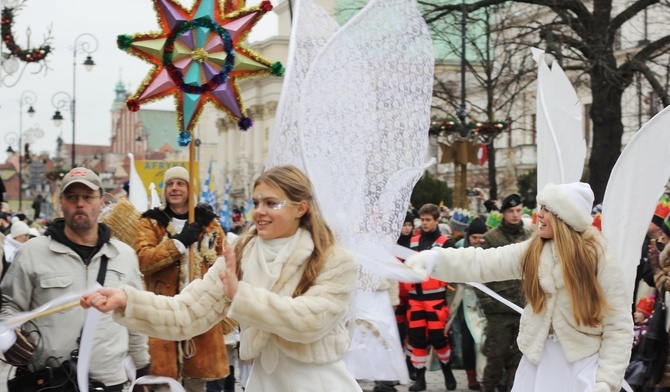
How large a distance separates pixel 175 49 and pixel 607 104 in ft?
43.2

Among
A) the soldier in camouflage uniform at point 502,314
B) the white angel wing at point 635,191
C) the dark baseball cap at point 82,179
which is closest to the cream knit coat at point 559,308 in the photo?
the white angel wing at point 635,191

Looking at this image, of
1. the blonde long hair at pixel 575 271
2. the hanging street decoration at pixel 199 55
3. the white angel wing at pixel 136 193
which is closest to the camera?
the blonde long hair at pixel 575 271

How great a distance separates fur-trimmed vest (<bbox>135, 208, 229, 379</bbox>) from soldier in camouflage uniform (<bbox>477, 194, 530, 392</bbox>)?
3314 mm

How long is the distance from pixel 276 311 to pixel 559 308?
224cm

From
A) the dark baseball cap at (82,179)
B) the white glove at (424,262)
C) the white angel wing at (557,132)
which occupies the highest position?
the white angel wing at (557,132)

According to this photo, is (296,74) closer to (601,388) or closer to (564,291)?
(564,291)

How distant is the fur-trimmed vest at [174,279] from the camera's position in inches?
283

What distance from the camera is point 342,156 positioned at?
5.35m

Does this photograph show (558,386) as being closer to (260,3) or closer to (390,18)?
(390,18)

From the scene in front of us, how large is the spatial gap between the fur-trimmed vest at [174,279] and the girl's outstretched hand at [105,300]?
8.59 feet

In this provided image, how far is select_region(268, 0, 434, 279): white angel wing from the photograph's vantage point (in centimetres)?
516

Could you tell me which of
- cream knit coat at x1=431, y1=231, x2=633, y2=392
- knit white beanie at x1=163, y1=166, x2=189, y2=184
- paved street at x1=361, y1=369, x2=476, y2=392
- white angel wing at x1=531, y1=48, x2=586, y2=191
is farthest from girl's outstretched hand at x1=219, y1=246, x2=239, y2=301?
paved street at x1=361, y1=369, x2=476, y2=392

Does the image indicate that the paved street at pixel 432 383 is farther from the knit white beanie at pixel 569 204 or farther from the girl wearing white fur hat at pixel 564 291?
the knit white beanie at pixel 569 204

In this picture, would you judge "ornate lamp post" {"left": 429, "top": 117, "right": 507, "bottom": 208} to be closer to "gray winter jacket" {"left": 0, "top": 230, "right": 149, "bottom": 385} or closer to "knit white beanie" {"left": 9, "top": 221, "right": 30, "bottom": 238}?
"knit white beanie" {"left": 9, "top": 221, "right": 30, "bottom": 238}
